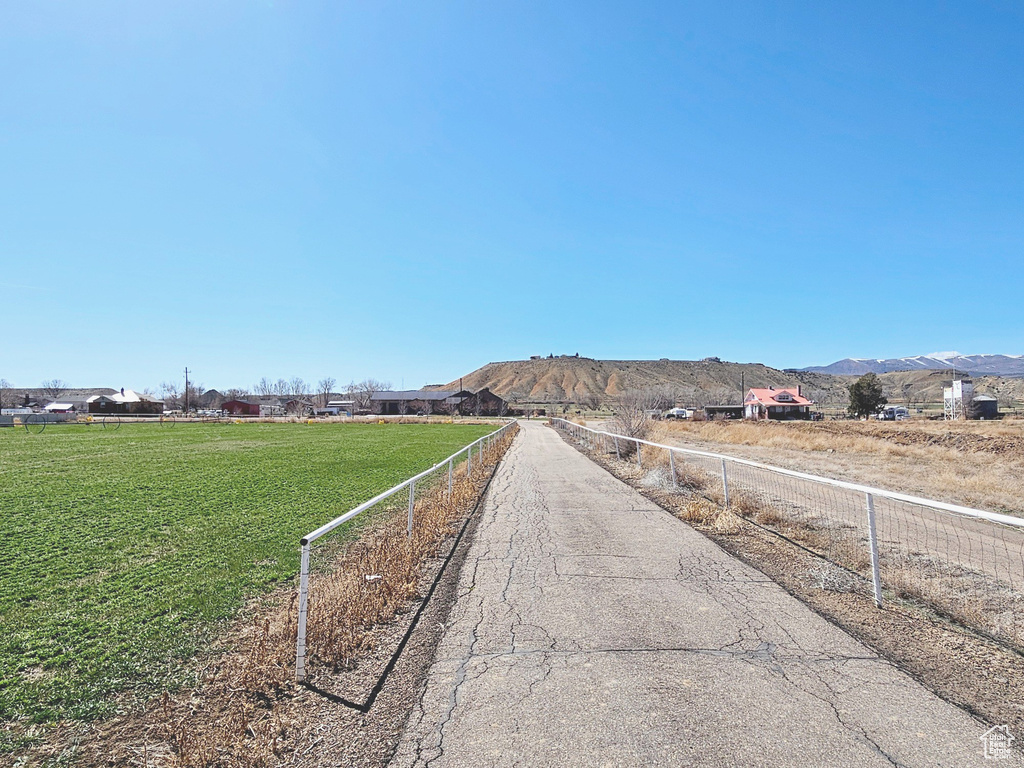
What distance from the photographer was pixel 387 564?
6582 millimetres

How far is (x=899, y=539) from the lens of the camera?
9898 millimetres

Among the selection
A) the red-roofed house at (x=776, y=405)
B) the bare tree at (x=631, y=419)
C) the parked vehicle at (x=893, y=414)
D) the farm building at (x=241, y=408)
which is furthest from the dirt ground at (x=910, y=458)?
the farm building at (x=241, y=408)

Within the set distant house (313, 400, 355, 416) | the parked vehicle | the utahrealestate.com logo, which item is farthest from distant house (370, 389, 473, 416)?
the utahrealestate.com logo

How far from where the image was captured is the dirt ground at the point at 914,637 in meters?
3.94

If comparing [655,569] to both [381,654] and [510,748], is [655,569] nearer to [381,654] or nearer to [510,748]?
[381,654]

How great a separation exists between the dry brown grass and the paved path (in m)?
0.80

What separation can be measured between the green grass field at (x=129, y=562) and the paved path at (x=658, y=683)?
253 cm

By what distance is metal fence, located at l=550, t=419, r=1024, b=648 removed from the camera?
582cm

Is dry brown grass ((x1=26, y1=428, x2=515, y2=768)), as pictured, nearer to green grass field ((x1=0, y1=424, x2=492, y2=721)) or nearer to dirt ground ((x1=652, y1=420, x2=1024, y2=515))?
green grass field ((x1=0, y1=424, x2=492, y2=721))

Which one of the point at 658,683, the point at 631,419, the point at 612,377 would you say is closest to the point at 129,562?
the point at 658,683

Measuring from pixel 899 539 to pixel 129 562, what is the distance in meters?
12.7

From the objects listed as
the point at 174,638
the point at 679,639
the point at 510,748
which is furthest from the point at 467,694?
the point at 174,638

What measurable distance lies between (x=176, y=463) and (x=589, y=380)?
154 m

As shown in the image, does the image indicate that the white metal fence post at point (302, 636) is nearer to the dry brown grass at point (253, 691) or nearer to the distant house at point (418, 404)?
the dry brown grass at point (253, 691)
